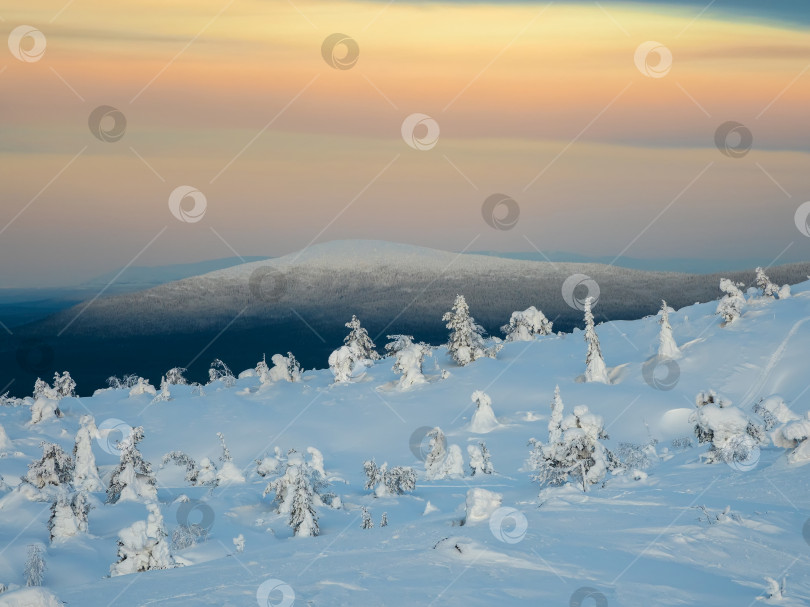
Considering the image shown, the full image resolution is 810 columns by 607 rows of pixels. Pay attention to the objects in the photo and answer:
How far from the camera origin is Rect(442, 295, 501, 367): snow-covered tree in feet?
171

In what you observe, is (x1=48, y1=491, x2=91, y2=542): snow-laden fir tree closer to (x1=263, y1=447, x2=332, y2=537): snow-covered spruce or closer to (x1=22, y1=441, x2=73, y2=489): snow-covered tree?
(x1=263, y1=447, x2=332, y2=537): snow-covered spruce

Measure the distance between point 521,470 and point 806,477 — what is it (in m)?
17.8

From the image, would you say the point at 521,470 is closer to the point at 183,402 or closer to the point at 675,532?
the point at 675,532

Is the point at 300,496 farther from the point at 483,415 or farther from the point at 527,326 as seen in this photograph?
the point at 527,326

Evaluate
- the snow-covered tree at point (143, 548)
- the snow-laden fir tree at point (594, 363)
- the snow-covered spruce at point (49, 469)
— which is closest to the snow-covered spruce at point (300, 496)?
the snow-covered spruce at point (49, 469)

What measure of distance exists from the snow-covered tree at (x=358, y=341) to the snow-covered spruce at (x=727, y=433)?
3693 cm

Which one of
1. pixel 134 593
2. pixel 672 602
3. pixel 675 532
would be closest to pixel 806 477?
pixel 675 532

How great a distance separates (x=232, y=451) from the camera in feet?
140

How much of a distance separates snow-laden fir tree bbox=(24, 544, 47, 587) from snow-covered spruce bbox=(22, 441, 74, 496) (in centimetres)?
948

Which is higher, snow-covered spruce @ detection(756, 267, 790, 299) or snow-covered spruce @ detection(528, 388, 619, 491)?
snow-covered spruce @ detection(756, 267, 790, 299)

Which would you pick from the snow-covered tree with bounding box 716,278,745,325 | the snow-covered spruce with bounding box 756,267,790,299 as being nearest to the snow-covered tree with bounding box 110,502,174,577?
the snow-covered tree with bounding box 716,278,745,325

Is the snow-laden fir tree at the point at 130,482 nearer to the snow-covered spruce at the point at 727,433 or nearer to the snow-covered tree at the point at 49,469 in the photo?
the snow-covered tree at the point at 49,469

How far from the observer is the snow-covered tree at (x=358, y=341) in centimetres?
5722

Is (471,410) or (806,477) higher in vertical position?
(471,410)
